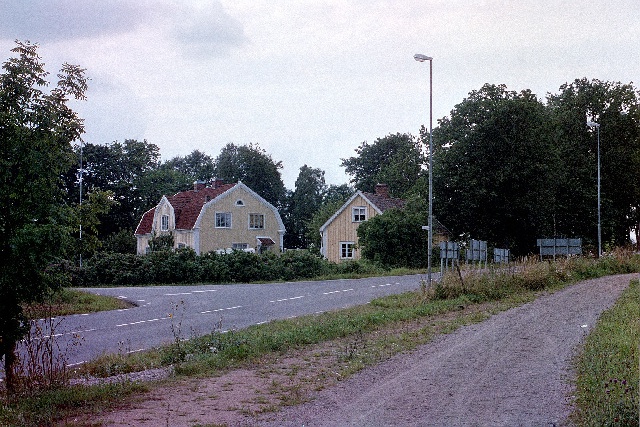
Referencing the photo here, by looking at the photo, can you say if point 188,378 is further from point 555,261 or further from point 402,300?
point 555,261

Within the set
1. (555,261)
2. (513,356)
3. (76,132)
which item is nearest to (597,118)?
(555,261)

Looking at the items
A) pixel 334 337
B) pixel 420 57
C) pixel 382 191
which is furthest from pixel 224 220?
pixel 334 337

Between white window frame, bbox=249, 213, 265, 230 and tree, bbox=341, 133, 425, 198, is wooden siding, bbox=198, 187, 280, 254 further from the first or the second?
tree, bbox=341, 133, 425, 198

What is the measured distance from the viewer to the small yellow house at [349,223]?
60688 mm

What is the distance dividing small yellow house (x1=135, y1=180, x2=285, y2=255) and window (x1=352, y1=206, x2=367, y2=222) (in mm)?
8777

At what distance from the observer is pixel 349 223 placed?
203ft

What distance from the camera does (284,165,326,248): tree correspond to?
97.4m

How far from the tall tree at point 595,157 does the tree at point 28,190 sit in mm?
50613

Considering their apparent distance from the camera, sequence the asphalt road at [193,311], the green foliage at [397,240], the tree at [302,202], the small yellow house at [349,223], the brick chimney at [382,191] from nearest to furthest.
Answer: the asphalt road at [193,311] < the green foliage at [397,240] < the small yellow house at [349,223] < the brick chimney at [382,191] < the tree at [302,202]

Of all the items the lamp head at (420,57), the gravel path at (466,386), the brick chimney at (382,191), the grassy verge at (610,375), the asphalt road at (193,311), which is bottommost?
the asphalt road at (193,311)

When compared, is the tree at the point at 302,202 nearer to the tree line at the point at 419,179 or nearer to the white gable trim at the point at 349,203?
the tree line at the point at 419,179

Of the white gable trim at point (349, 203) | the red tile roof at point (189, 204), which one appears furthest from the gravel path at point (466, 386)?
the red tile roof at point (189, 204)

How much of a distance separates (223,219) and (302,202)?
122 ft

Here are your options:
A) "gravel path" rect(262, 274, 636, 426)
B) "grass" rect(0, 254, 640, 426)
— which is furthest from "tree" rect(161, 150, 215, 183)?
"gravel path" rect(262, 274, 636, 426)
